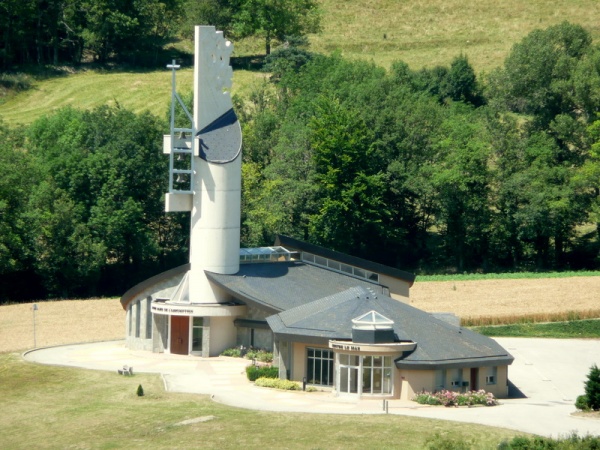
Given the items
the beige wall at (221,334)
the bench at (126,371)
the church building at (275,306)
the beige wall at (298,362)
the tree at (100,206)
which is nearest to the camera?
the church building at (275,306)

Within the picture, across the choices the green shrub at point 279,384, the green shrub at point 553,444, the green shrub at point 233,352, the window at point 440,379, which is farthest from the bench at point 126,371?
the green shrub at point 553,444

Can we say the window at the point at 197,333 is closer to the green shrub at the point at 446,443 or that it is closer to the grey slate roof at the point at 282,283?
the grey slate roof at the point at 282,283

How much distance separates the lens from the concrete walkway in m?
57.7

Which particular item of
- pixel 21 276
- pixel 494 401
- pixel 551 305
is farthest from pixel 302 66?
pixel 494 401

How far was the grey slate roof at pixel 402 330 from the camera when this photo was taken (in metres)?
62.6

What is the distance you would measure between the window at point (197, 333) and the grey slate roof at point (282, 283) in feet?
7.35

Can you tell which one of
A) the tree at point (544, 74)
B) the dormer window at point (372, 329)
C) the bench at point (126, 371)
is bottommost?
the bench at point (126, 371)

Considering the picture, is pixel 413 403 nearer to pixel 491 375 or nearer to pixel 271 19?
pixel 491 375

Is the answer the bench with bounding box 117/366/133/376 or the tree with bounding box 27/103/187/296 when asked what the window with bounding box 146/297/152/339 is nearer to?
the bench with bounding box 117/366/133/376

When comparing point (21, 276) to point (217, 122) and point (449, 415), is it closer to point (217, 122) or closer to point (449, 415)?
point (217, 122)

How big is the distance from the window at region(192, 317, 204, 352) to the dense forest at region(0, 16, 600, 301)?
1127 inches

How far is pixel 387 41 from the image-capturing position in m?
152

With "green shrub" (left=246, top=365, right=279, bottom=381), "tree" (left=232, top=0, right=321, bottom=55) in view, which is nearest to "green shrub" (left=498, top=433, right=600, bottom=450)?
"green shrub" (left=246, top=365, right=279, bottom=381)

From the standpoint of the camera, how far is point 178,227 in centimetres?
10938
